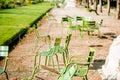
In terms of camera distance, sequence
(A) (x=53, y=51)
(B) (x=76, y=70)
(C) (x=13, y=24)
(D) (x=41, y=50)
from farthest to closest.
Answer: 1. (C) (x=13, y=24)
2. (D) (x=41, y=50)
3. (A) (x=53, y=51)
4. (B) (x=76, y=70)

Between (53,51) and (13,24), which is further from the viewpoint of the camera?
(13,24)

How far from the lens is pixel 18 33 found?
16891 millimetres

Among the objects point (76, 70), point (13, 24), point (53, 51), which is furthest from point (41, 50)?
point (13, 24)

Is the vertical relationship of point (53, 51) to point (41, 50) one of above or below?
above

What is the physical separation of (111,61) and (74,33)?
8.91m

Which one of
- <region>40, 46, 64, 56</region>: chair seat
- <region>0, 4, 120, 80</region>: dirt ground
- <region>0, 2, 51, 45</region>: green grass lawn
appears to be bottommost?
<region>0, 2, 51, 45</region>: green grass lawn

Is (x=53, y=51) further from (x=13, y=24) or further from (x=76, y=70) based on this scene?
(x=13, y=24)

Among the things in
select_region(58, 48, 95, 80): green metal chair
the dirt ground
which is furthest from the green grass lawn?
select_region(58, 48, 95, 80): green metal chair

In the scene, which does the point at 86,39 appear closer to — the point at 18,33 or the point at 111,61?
the point at 18,33

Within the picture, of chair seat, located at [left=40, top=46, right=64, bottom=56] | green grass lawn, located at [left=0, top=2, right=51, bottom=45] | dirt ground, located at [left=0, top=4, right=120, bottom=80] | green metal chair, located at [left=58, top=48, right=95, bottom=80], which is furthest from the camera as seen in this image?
green grass lawn, located at [left=0, top=2, right=51, bottom=45]

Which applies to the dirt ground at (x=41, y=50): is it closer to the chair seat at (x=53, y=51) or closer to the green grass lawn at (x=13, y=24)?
the chair seat at (x=53, y=51)

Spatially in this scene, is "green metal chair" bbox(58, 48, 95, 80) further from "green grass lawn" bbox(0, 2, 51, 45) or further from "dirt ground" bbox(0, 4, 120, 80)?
"green grass lawn" bbox(0, 2, 51, 45)

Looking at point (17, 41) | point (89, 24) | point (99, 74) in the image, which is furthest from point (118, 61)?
point (17, 41)

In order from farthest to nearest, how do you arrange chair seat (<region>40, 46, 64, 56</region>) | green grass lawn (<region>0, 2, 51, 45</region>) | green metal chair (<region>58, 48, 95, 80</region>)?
green grass lawn (<region>0, 2, 51, 45</region>), chair seat (<region>40, 46, 64, 56</region>), green metal chair (<region>58, 48, 95, 80</region>)
